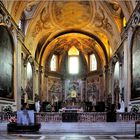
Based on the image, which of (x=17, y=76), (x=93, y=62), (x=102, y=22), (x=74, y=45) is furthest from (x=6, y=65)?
(x=93, y=62)

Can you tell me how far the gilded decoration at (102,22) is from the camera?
3703 cm

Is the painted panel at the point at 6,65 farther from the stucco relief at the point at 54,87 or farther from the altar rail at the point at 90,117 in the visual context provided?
the stucco relief at the point at 54,87

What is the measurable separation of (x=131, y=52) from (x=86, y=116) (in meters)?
6.44

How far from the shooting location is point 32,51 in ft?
132

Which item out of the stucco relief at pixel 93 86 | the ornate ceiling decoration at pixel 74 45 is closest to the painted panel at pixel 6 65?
the ornate ceiling decoration at pixel 74 45

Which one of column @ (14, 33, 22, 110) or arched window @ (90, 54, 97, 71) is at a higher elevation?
arched window @ (90, 54, 97, 71)

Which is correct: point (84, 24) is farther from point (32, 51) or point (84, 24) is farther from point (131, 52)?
point (131, 52)

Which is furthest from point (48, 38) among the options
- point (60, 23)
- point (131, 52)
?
point (131, 52)

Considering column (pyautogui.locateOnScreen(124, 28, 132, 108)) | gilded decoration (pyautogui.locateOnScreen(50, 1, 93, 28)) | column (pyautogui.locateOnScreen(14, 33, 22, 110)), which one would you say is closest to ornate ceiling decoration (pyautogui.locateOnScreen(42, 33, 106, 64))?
gilded decoration (pyautogui.locateOnScreen(50, 1, 93, 28))

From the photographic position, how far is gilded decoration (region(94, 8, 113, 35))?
1458 inches

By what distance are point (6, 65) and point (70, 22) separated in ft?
55.7

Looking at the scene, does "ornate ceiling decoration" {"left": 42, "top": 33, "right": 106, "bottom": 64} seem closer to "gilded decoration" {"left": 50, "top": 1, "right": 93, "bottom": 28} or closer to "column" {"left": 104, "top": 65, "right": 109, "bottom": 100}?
"column" {"left": 104, "top": 65, "right": 109, "bottom": 100}

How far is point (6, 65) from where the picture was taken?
25.9 meters

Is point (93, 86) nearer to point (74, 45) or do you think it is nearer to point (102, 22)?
point (74, 45)
